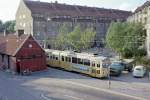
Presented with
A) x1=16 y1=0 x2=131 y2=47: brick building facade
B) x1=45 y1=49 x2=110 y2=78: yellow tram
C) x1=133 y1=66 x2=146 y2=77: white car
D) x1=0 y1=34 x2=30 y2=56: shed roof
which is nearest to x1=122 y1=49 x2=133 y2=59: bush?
x1=45 y1=49 x2=110 y2=78: yellow tram

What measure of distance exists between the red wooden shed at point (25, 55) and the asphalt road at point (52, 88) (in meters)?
2.23

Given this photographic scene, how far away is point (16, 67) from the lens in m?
45.0

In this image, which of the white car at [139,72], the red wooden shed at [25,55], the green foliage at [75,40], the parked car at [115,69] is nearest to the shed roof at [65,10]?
the green foliage at [75,40]

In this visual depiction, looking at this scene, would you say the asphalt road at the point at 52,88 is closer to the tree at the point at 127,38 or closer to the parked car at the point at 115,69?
the parked car at the point at 115,69

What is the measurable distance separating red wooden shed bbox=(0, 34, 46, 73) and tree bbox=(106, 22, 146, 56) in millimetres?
14862

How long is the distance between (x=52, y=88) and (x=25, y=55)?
12.6 m

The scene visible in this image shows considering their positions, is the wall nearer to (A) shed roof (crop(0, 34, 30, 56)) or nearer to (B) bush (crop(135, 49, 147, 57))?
(A) shed roof (crop(0, 34, 30, 56))

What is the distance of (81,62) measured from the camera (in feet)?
139

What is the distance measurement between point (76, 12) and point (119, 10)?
69.4 feet

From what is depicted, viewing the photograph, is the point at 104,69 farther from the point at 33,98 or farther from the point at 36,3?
the point at 36,3

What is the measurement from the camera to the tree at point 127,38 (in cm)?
5453

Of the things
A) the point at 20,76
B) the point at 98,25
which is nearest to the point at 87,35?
the point at 98,25

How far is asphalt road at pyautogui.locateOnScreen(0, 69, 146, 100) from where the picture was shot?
29.9 metres

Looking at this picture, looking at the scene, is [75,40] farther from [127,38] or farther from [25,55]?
[25,55]
